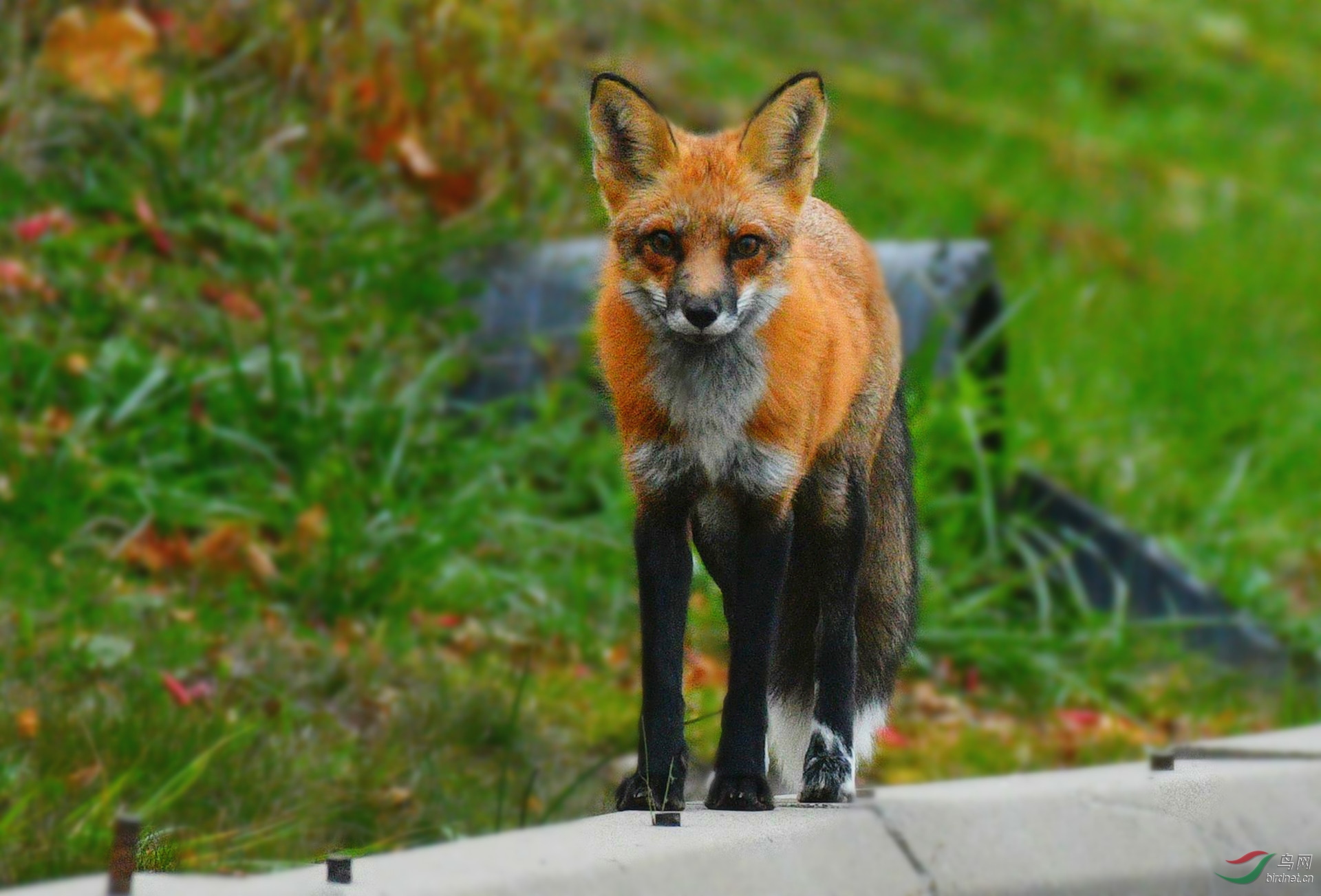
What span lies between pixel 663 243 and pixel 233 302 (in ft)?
13.6

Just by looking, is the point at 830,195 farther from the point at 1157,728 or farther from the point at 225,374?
the point at 1157,728

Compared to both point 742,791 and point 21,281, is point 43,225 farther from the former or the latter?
point 742,791

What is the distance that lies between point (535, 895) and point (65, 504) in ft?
10.5

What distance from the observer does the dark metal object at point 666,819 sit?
2344 millimetres

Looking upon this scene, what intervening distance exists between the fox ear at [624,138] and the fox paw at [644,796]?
89 centimetres

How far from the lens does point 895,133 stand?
32.8 feet

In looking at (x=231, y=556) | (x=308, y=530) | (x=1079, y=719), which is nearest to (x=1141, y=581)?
(x=1079, y=719)

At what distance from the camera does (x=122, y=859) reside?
2.01 metres

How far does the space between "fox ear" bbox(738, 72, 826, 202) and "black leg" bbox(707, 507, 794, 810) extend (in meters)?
0.49

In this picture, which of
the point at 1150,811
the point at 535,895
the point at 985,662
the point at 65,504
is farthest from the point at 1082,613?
the point at 535,895

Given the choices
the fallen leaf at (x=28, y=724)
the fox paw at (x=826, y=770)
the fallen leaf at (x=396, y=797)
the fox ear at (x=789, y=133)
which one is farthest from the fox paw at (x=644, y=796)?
the fallen leaf at (x=28, y=724)

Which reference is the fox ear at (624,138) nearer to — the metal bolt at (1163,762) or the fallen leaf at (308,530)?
the metal bolt at (1163,762)

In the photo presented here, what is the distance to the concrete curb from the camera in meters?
2.21

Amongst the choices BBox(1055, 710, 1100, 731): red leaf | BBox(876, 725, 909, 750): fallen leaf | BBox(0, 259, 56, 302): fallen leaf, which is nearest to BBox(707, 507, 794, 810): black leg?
BBox(876, 725, 909, 750): fallen leaf
